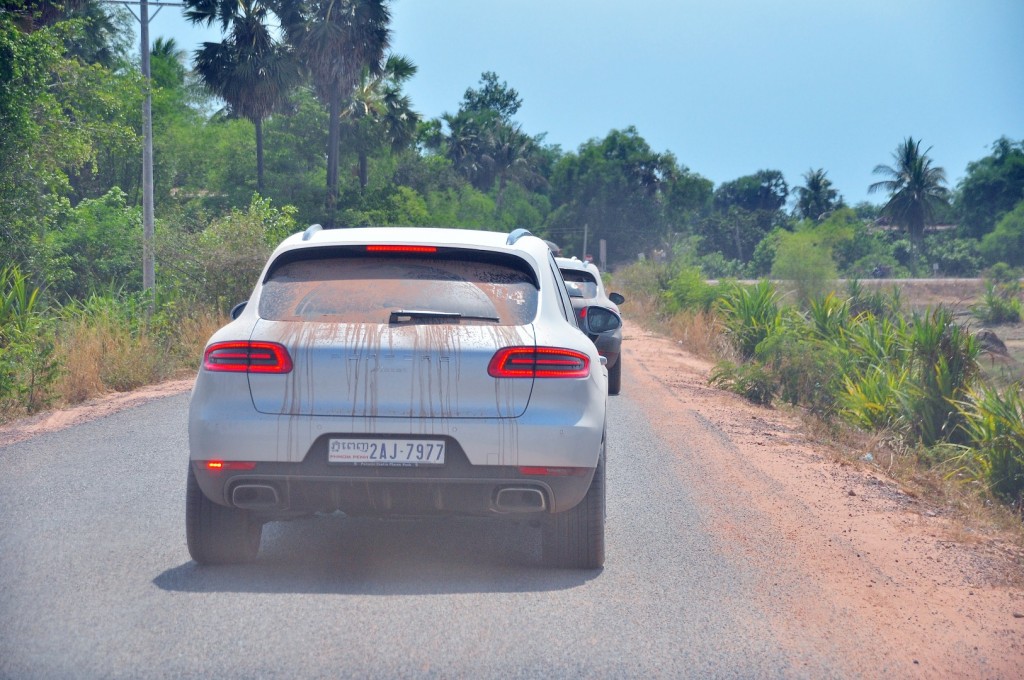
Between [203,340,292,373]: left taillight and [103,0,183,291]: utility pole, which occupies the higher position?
[103,0,183,291]: utility pole

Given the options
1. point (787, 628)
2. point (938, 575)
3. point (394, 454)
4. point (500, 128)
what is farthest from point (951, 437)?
point (500, 128)

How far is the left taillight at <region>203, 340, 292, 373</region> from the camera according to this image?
188 inches

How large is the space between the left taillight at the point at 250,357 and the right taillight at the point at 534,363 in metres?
0.92

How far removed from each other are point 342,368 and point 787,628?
2.21 m

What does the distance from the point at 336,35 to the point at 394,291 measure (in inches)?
1454

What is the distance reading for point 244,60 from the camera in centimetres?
3969

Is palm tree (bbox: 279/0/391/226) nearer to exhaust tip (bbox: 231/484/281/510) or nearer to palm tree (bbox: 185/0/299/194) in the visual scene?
palm tree (bbox: 185/0/299/194)

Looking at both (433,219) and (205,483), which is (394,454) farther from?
(433,219)

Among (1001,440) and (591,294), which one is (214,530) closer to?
(1001,440)

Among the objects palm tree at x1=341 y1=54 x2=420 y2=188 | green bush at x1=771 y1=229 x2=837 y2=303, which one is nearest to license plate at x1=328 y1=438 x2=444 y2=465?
green bush at x1=771 y1=229 x2=837 y2=303

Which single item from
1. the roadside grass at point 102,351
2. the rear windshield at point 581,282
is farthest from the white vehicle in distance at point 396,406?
the rear windshield at point 581,282

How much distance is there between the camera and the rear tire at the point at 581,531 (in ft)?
17.0

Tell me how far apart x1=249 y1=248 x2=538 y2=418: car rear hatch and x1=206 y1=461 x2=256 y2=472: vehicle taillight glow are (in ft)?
0.81

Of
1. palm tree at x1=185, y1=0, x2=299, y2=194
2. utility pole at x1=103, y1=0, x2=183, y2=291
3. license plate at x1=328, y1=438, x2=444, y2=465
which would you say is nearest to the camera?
license plate at x1=328, y1=438, x2=444, y2=465
